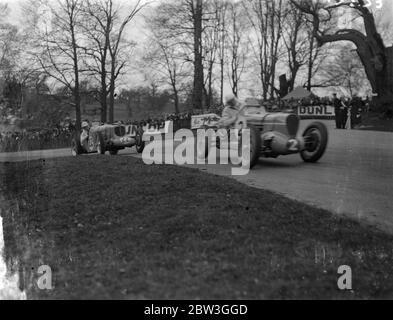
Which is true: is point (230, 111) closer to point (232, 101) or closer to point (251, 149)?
point (232, 101)

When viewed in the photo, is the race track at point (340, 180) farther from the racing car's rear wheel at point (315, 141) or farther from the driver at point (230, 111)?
the driver at point (230, 111)

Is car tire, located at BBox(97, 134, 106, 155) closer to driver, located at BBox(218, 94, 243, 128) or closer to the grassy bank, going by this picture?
driver, located at BBox(218, 94, 243, 128)

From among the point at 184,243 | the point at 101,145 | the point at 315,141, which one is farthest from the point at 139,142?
the point at 184,243

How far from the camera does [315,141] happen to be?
996cm

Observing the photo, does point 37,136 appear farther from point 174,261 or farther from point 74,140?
point 174,261

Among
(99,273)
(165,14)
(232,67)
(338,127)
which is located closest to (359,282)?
(99,273)

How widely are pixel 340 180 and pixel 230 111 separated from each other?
2.71 metres

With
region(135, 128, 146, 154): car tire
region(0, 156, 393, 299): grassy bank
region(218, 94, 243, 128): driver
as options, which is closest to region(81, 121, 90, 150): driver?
region(135, 128, 146, 154): car tire

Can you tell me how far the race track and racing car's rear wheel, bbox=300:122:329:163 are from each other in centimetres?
18

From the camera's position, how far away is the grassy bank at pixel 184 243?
387 cm

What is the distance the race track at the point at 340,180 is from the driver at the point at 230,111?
889 millimetres

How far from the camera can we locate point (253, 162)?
9.48m

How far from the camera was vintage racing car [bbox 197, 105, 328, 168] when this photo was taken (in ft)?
30.9
